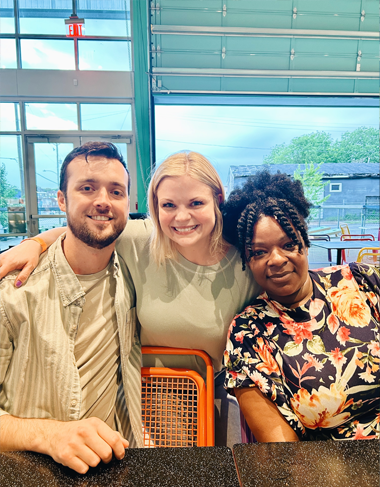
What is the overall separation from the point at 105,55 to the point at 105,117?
206mm

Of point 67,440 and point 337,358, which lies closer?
point 67,440

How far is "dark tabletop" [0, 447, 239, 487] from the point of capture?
1.47ft

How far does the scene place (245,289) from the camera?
A: 3.07ft

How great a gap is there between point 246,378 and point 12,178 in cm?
95

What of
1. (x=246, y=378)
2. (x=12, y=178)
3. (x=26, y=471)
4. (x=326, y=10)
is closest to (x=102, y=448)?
(x=26, y=471)

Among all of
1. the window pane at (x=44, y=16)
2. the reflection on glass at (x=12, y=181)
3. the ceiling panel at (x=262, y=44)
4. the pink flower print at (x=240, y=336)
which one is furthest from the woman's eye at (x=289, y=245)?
the window pane at (x=44, y=16)

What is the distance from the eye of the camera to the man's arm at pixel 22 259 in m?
0.81

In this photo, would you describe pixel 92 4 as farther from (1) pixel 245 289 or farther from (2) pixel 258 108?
(1) pixel 245 289

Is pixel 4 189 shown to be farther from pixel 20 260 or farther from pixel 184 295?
pixel 184 295

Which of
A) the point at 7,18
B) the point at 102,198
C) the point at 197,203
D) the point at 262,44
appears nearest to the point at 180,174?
the point at 197,203

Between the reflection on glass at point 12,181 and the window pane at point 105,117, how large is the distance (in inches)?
9.2

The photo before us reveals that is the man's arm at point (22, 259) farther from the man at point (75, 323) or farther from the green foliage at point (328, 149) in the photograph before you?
the green foliage at point (328, 149)

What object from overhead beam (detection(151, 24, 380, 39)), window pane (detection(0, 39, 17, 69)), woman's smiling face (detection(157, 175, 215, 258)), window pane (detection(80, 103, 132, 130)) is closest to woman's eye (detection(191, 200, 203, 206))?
woman's smiling face (detection(157, 175, 215, 258))

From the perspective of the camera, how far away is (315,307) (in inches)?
32.8
